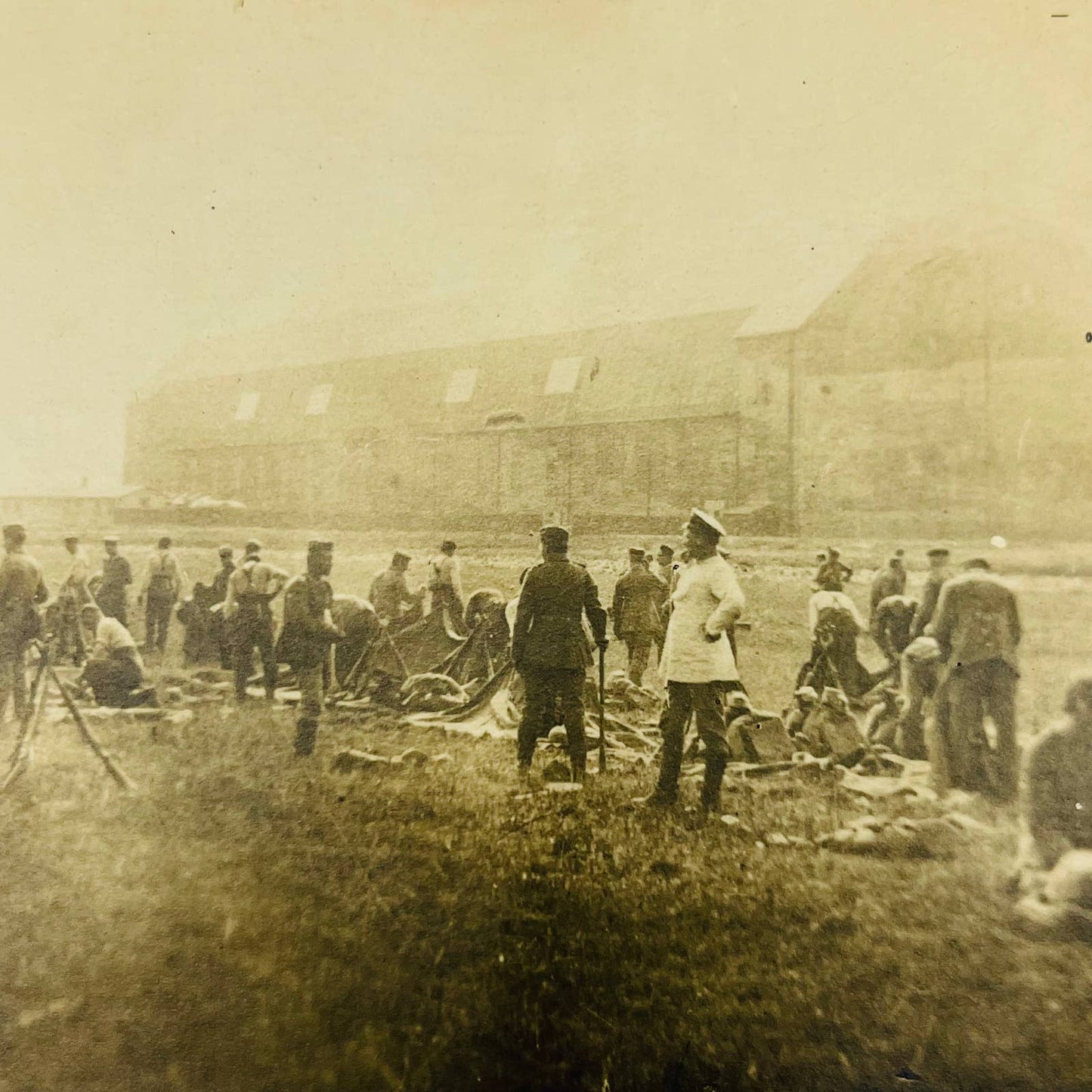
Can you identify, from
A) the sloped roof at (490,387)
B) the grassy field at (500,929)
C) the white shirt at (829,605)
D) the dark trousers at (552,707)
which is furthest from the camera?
the sloped roof at (490,387)

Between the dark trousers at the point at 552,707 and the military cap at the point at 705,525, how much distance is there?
76cm

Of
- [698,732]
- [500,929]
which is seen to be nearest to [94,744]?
[500,929]

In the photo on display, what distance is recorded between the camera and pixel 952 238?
2.86 meters

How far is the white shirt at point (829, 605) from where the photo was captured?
284cm

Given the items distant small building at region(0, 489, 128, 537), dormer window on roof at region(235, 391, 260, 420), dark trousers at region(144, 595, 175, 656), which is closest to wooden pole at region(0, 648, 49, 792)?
dark trousers at region(144, 595, 175, 656)

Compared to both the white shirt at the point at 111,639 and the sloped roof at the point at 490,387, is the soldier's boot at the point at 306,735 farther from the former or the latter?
the sloped roof at the point at 490,387

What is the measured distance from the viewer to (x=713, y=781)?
Answer: 2852 millimetres

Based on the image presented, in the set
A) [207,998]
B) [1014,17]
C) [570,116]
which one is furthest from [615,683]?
[1014,17]

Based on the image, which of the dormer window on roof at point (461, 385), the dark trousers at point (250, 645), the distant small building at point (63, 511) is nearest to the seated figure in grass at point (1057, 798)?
the dormer window on roof at point (461, 385)

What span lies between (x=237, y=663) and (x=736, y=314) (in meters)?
2.70

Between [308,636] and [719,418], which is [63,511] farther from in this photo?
[719,418]

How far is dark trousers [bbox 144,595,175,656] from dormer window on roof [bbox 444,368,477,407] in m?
1.62

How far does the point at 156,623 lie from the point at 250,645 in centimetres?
50

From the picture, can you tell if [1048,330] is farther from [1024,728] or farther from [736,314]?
[1024,728]
